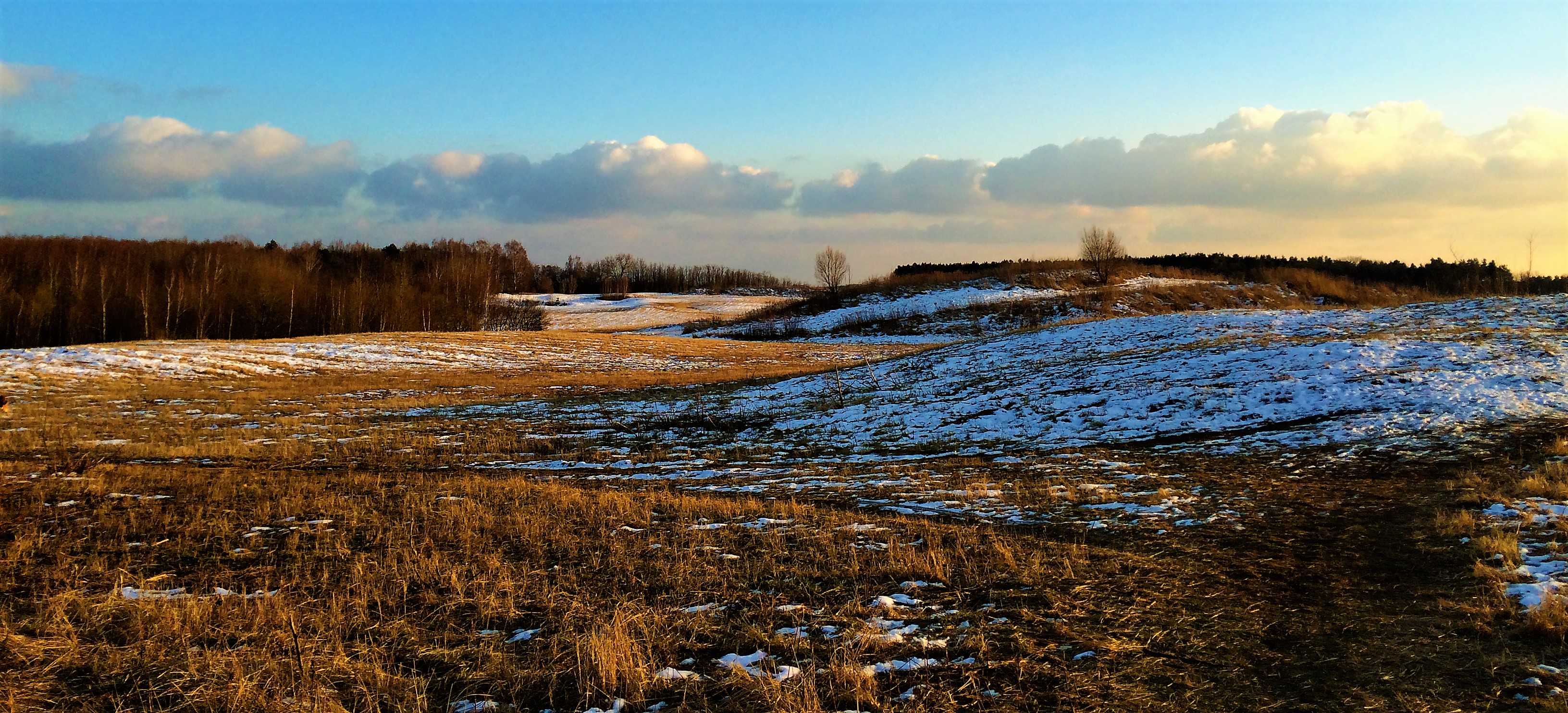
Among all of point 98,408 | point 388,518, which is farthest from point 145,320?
point 388,518

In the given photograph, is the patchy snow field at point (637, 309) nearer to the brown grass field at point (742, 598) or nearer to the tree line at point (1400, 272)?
the tree line at point (1400, 272)

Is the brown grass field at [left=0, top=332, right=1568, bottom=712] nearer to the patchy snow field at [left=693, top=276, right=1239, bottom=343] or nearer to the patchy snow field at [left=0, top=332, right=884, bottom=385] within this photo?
the patchy snow field at [left=0, top=332, right=884, bottom=385]

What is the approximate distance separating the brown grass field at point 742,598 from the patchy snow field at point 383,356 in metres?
25.5

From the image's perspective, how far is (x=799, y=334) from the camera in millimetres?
70000

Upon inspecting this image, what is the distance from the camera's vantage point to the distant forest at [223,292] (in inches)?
2361

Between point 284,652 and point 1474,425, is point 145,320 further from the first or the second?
point 1474,425

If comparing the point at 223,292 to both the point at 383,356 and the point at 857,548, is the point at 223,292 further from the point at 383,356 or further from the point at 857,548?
the point at 857,548

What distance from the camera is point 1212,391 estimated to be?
1816 centimetres

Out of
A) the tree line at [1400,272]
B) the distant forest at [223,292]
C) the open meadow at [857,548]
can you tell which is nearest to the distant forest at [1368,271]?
the tree line at [1400,272]

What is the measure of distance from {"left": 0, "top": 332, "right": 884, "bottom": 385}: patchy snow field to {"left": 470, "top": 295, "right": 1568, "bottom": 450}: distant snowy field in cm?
1764

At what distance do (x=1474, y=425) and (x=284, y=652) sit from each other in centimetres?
1817

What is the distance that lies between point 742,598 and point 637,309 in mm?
108864

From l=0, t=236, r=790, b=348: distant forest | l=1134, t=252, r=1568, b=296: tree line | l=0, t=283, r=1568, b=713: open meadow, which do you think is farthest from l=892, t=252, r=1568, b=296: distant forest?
l=0, t=236, r=790, b=348: distant forest

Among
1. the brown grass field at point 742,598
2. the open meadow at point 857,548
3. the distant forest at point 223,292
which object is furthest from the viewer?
the distant forest at point 223,292
